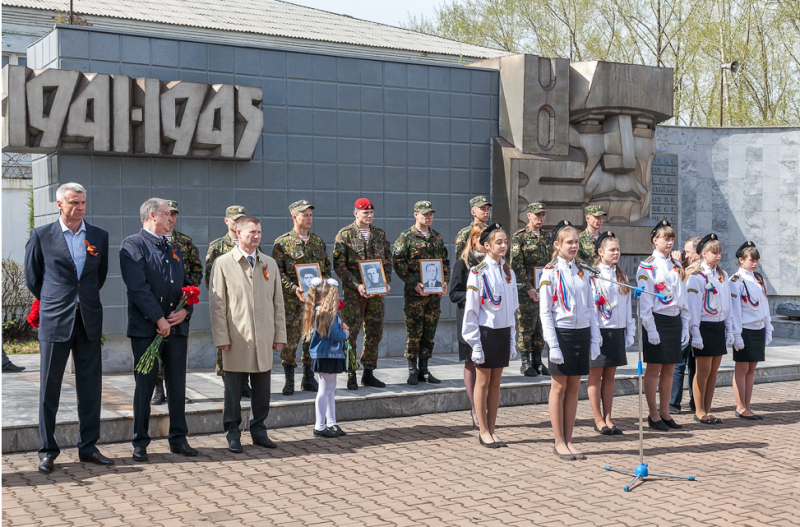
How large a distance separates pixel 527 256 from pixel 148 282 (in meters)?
4.60

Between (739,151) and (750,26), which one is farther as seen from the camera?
(750,26)

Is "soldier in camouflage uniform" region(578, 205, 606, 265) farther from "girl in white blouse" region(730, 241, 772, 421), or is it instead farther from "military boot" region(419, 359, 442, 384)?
"military boot" region(419, 359, 442, 384)

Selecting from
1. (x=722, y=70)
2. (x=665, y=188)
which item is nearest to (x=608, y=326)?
(x=665, y=188)

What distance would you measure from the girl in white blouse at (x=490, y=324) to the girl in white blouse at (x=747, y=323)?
8.92ft

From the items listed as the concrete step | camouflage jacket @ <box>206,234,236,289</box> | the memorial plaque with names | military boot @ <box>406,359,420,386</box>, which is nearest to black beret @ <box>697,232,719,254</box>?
the concrete step

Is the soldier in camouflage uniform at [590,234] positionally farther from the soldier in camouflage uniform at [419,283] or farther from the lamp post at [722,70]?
the lamp post at [722,70]

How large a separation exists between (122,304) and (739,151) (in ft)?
36.6

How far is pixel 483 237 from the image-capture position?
294 inches

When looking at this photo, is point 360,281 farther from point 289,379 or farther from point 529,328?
point 529,328

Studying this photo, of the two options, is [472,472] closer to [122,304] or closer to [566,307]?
[566,307]

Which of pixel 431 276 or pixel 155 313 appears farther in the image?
pixel 431 276

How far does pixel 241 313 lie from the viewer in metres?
7.10

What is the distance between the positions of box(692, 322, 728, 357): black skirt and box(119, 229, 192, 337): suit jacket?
4.90 m

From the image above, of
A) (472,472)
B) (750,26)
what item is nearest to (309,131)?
(472,472)
